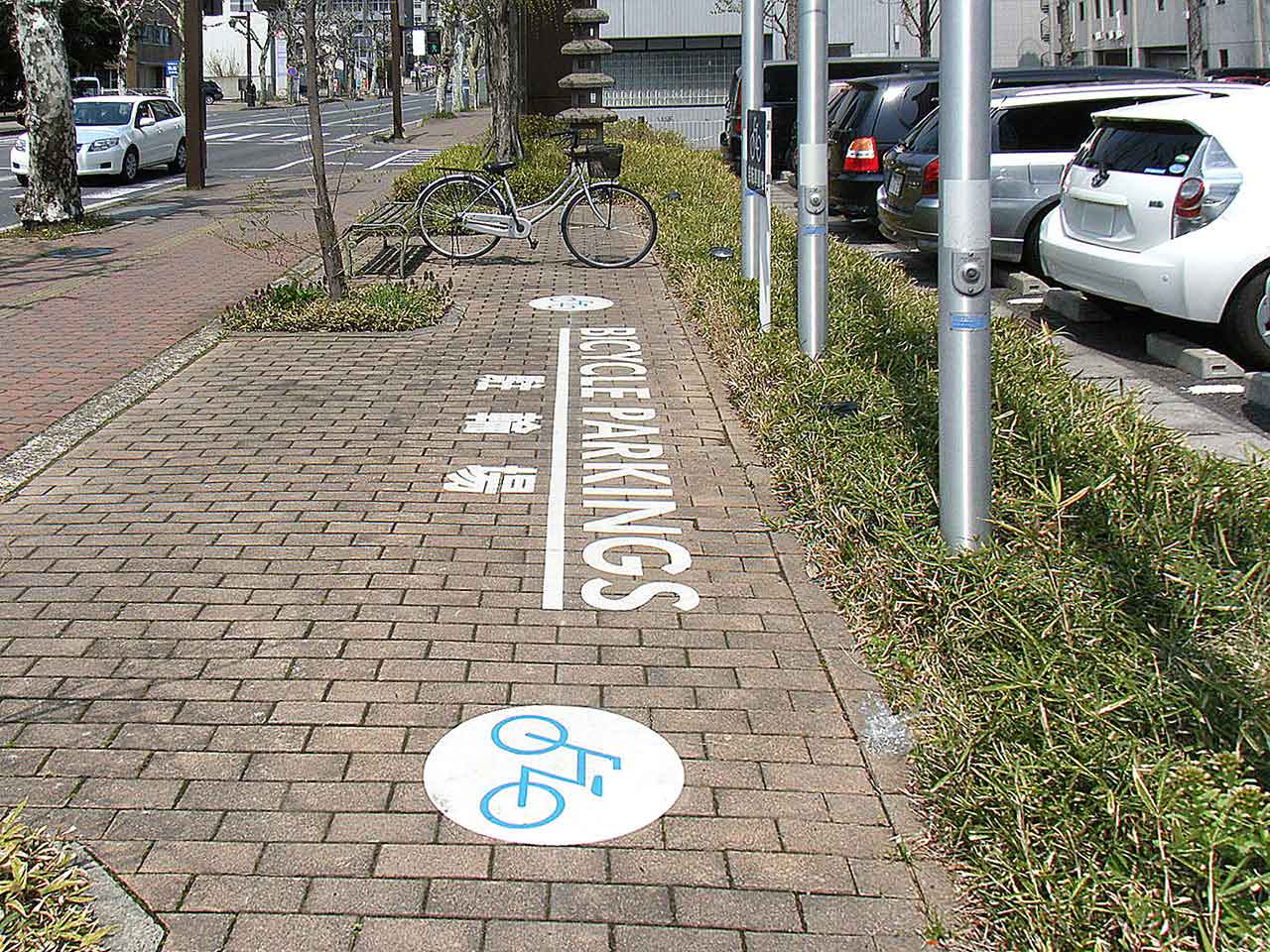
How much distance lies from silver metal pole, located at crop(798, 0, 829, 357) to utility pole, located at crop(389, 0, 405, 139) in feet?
114

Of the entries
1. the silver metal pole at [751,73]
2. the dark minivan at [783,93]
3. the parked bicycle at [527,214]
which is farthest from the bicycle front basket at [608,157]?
the silver metal pole at [751,73]

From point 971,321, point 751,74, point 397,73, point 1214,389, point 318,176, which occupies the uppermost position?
point 397,73

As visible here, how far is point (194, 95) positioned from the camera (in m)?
25.2

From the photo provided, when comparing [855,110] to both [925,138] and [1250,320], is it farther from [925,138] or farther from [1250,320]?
[1250,320]

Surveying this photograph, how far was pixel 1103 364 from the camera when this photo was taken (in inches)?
379

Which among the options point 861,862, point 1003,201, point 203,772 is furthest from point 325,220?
point 861,862

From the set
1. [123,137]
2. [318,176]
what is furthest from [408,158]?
[318,176]

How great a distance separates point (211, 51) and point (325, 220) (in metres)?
113

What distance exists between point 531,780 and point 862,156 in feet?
43.7

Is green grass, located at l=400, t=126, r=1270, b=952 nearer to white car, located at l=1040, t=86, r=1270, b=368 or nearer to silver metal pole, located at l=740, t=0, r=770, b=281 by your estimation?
white car, located at l=1040, t=86, r=1270, b=368

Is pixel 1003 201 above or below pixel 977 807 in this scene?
above

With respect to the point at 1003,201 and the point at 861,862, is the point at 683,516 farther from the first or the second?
the point at 1003,201

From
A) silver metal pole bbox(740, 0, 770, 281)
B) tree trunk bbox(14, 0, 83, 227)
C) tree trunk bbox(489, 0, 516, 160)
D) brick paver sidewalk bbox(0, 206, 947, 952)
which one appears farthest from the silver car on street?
tree trunk bbox(489, 0, 516, 160)

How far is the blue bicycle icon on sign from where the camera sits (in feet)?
13.3
